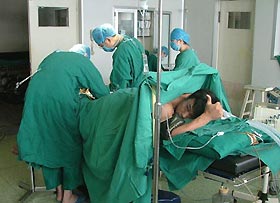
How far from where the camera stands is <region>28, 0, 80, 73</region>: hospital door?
412cm

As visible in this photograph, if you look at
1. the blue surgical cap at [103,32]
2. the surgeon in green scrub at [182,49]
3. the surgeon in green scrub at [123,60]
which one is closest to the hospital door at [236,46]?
the surgeon in green scrub at [182,49]

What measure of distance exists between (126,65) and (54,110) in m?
0.92

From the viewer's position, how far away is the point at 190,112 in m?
1.90

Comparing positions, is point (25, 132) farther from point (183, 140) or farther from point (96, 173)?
point (183, 140)

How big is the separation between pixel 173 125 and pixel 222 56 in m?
3.88

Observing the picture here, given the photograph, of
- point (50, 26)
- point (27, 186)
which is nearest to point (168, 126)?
point (27, 186)

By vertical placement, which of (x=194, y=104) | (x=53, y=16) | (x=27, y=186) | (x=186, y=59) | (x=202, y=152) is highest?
(x=53, y=16)

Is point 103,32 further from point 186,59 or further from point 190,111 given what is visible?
point 190,111

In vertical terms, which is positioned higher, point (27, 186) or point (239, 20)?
point (239, 20)

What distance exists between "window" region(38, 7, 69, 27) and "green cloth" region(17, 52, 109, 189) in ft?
6.23

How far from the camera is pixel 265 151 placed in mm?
1808

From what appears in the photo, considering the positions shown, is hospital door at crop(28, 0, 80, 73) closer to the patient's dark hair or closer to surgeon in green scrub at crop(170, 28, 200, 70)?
surgeon in green scrub at crop(170, 28, 200, 70)

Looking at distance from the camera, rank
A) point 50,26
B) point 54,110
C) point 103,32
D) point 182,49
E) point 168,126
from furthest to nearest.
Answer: point 50,26 < point 182,49 < point 103,32 < point 54,110 < point 168,126

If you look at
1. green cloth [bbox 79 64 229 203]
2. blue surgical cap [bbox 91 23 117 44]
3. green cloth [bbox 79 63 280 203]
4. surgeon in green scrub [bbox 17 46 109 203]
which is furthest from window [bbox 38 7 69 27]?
green cloth [bbox 79 63 280 203]
